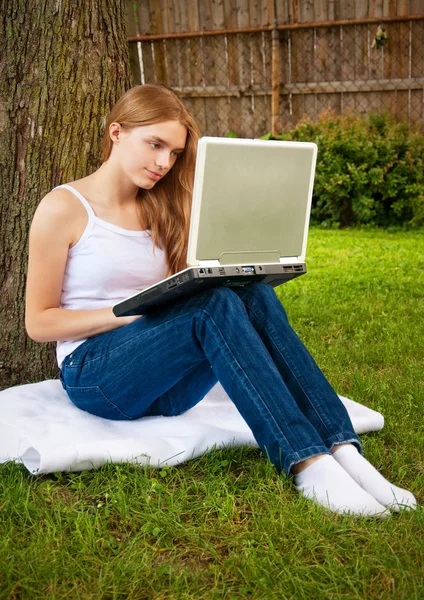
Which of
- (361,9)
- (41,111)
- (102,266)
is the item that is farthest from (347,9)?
(102,266)

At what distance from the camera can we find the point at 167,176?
2.70m

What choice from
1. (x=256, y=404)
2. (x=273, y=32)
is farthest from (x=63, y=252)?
(x=273, y=32)

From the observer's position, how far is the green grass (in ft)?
5.75

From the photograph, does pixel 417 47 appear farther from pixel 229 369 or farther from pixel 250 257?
pixel 229 369

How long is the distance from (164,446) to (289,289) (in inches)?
119

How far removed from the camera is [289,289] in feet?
17.4

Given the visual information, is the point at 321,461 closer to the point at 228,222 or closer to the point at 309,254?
the point at 228,222

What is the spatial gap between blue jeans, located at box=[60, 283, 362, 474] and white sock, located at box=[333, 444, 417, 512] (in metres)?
0.04

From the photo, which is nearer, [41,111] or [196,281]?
[196,281]

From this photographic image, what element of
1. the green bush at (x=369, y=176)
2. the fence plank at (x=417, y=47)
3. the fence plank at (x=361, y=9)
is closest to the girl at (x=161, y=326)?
the green bush at (x=369, y=176)

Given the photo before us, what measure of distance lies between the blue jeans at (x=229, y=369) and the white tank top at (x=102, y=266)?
16 cm

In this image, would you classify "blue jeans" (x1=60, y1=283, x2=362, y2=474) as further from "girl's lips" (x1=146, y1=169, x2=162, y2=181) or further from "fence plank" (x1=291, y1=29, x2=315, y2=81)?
"fence plank" (x1=291, y1=29, x2=315, y2=81)

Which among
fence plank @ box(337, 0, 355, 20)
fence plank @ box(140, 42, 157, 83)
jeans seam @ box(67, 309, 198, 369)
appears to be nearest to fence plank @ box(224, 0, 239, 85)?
fence plank @ box(140, 42, 157, 83)

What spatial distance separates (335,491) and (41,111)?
190 centimetres
